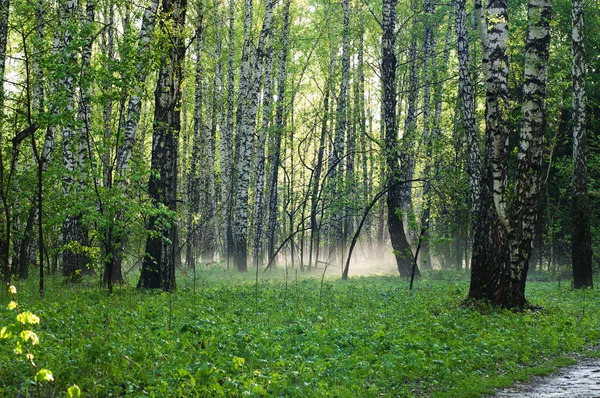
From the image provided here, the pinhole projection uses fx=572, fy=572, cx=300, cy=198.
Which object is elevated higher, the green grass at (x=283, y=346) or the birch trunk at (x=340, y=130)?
the birch trunk at (x=340, y=130)

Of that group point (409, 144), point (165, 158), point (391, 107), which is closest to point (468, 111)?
point (409, 144)

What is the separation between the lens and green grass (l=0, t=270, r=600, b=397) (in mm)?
6223

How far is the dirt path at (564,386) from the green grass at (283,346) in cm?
22

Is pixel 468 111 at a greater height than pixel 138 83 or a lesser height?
greater

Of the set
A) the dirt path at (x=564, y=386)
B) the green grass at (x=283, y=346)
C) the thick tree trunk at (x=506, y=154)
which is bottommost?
the dirt path at (x=564, y=386)

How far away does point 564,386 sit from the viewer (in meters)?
7.47

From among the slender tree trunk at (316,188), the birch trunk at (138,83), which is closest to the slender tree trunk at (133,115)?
the birch trunk at (138,83)

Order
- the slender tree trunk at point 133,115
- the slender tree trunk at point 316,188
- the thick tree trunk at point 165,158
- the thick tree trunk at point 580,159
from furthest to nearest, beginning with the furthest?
the slender tree trunk at point 316,188
the thick tree trunk at point 580,159
the thick tree trunk at point 165,158
the slender tree trunk at point 133,115

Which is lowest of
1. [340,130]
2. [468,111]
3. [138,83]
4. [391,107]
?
[138,83]

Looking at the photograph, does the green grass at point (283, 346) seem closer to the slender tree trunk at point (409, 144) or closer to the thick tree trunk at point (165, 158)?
the thick tree trunk at point (165, 158)

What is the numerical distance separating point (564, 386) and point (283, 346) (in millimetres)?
3811

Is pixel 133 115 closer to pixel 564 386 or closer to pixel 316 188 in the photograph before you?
pixel 564 386

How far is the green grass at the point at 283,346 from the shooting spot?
6223 mm

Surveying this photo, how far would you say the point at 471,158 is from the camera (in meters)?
18.5
